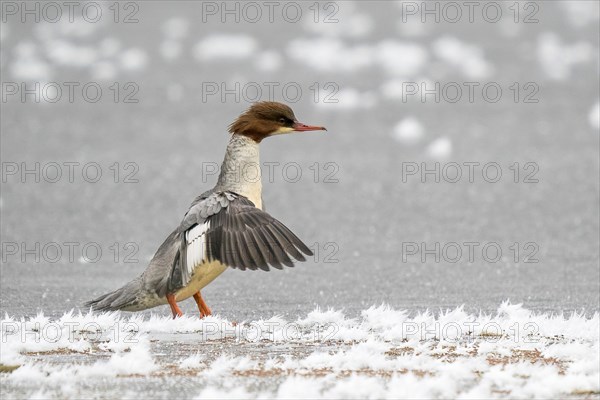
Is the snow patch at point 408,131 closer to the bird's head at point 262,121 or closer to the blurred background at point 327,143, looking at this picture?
the blurred background at point 327,143

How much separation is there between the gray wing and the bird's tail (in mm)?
235

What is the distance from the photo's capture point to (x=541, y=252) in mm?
8883

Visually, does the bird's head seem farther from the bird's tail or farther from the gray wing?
the bird's tail

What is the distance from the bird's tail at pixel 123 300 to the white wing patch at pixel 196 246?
0.40m

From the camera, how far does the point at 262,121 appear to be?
702 centimetres

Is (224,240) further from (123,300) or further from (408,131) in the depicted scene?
(408,131)

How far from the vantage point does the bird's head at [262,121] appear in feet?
23.0

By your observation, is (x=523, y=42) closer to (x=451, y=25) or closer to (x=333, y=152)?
(x=451, y=25)

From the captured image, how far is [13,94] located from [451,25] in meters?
6.12

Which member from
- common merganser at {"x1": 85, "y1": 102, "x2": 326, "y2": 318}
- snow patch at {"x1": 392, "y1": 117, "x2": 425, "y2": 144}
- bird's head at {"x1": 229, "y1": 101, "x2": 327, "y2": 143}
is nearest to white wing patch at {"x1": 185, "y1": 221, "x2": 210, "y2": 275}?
common merganser at {"x1": 85, "y1": 102, "x2": 326, "y2": 318}

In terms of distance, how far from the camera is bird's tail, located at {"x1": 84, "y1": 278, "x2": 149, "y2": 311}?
652 cm

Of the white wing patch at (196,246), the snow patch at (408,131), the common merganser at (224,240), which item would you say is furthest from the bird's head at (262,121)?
the snow patch at (408,131)

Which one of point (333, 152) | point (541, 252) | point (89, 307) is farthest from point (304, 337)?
point (333, 152)

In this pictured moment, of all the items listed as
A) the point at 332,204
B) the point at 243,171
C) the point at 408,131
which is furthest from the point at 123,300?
the point at 408,131
